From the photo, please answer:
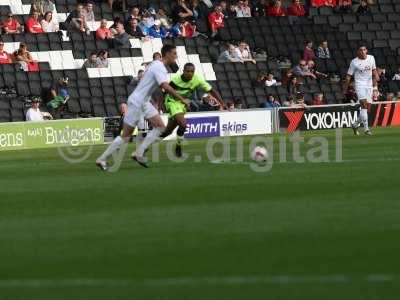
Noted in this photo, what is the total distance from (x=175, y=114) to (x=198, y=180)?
260 inches

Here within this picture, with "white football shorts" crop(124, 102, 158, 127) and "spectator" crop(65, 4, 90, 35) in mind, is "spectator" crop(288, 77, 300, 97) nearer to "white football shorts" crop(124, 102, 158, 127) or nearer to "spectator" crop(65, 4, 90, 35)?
"spectator" crop(65, 4, 90, 35)

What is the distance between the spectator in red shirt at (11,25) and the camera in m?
34.8

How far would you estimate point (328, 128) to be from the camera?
38.8 metres

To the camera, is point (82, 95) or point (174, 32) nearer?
point (82, 95)

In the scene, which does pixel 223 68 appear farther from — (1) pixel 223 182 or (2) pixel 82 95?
(1) pixel 223 182

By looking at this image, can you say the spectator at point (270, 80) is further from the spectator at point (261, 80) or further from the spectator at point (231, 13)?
the spectator at point (231, 13)

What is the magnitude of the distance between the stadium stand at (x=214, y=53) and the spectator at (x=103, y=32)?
0.49 feet

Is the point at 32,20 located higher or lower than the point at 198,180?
higher

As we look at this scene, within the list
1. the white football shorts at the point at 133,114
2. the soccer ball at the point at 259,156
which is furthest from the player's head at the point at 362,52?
the white football shorts at the point at 133,114

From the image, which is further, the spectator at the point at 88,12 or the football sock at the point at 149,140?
the spectator at the point at 88,12

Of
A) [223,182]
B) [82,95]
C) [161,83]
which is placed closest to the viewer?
[223,182]

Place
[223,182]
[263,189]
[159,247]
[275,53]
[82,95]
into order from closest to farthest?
[159,247]
[263,189]
[223,182]
[82,95]
[275,53]

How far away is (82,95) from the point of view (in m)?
35.3

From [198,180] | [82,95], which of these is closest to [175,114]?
[198,180]
